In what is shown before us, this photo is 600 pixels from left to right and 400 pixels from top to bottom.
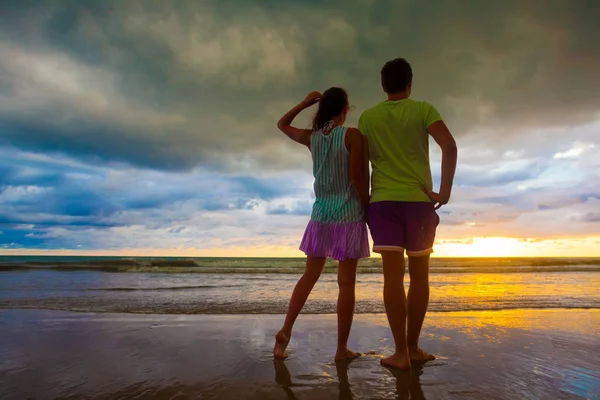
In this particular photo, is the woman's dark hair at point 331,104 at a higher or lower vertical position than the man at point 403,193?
higher

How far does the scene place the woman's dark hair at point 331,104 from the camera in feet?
9.75

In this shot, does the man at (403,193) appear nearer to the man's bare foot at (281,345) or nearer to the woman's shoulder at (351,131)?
the woman's shoulder at (351,131)

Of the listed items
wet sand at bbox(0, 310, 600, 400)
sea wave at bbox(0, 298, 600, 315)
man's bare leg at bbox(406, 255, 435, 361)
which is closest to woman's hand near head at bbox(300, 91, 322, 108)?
man's bare leg at bbox(406, 255, 435, 361)

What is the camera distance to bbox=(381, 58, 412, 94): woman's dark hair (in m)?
2.81

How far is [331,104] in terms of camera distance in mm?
2973

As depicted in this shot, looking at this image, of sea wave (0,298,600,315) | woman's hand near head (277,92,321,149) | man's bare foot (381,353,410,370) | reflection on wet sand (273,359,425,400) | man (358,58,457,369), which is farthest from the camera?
sea wave (0,298,600,315)

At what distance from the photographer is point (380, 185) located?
276cm

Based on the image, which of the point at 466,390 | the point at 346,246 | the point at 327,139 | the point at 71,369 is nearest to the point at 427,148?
the point at 327,139

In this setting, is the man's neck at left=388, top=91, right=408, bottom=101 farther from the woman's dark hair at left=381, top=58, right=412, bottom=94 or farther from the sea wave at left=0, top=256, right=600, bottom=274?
the sea wave at left=0, top=256, right=600, bottom=274

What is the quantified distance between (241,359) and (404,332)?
1160 millimetres

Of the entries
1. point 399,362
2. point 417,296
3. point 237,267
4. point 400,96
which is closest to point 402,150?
point 400,96

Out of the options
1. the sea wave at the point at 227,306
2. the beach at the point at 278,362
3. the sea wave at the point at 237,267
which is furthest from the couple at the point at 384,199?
the sea wave at the point at 237,267

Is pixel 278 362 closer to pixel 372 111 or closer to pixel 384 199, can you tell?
pixel 384 199

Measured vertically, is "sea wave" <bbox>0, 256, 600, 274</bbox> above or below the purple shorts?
below
